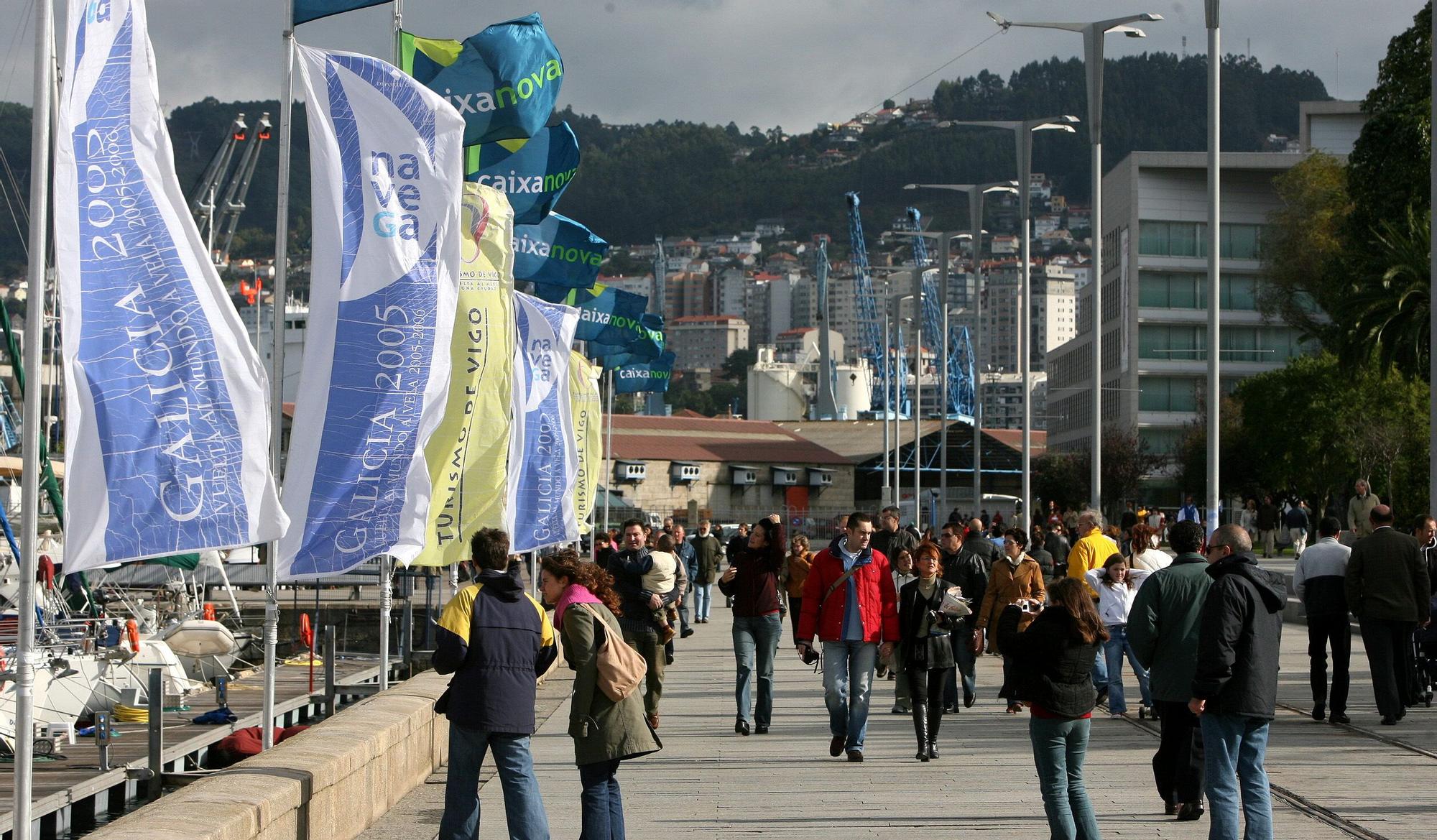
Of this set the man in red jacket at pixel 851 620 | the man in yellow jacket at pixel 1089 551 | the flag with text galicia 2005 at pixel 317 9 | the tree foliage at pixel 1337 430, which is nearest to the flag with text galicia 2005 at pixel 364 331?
the flag with text galicia 2005 at pixel 317 9

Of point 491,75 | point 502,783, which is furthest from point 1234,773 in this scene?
point 491,75

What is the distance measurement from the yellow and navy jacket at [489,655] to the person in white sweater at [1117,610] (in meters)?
7.64

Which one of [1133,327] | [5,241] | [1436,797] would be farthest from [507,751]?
[5,241]

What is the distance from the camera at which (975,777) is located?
481 inches

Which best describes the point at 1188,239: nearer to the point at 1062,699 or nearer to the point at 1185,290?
the point at 1185,290

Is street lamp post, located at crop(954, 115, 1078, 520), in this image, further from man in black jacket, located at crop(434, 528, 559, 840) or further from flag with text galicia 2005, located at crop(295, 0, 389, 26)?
man in black jacket, located at crop(434, 528, 559, 840)

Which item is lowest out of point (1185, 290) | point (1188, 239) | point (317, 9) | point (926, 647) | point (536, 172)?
point (926, 647)

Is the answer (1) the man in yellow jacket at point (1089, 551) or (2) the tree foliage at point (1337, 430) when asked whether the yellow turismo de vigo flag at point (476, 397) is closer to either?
(1) the man in yellow jacket at point (1089, 551)

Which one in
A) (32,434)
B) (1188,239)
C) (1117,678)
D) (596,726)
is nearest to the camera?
(32,434)

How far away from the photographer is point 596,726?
28.4ft

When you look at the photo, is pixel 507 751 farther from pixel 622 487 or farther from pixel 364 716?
pixel 622 487

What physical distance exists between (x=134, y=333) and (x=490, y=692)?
2.38 m

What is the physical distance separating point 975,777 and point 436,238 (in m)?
5.12

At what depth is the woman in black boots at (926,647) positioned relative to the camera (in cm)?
1314
